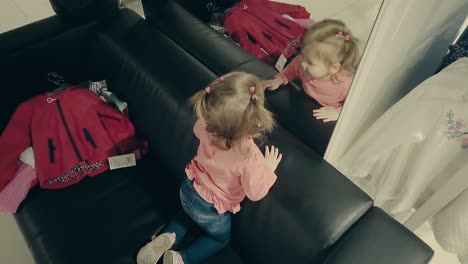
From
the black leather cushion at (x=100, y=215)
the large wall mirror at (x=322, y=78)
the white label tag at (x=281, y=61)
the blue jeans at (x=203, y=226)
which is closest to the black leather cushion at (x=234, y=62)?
the large wall mirror at (x=322, y=78)

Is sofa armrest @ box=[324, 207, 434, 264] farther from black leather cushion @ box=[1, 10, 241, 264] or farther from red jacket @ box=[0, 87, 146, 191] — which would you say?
red jacket @ box=[0, 87, 146, 191]

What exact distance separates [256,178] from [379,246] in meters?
0.38

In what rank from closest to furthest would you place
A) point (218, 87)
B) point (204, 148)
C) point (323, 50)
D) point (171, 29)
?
point (218, 87) < point (204, 148) < point (323, 50) < point (171, 29)

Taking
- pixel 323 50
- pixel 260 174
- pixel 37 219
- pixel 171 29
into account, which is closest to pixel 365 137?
pixel 323 50

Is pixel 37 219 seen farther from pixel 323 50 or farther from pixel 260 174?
pixel 323 50

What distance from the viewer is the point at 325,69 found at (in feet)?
4.31

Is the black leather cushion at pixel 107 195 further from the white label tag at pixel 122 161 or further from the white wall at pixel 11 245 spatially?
the white wall at pixel 11 245

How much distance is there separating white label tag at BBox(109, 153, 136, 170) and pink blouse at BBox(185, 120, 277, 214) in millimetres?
372

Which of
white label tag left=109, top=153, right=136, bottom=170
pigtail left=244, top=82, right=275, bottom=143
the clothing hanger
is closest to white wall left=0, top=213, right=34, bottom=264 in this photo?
white label tag left=109, top=153, right=136, bottom=170

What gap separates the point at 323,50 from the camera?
127 centimetres

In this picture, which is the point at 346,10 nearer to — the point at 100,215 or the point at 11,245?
the point at 100,215

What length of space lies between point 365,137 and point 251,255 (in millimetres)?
618

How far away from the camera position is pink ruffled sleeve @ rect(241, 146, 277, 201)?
39.8 inches

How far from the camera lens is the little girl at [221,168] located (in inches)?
38.1
